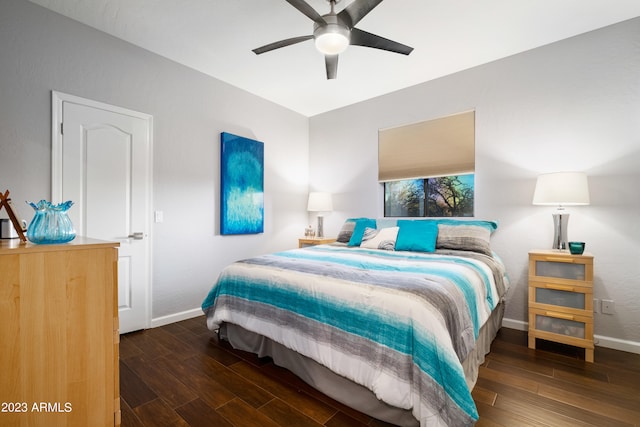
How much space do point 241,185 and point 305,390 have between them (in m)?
2.55

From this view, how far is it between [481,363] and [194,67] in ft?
12.9

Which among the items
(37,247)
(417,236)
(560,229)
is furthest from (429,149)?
(37,247)

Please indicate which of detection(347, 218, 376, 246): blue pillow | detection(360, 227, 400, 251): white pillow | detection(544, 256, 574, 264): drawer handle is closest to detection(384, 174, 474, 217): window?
detection(347, 218, 376, 246): blue pillow

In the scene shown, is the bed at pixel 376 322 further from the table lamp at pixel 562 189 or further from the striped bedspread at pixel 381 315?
the table lamp at pixel 562 189

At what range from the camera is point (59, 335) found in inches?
44.6

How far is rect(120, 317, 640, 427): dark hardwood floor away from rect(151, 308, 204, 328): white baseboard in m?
0.42

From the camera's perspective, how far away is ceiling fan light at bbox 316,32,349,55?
1.94 m

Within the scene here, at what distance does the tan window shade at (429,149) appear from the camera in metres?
3.23

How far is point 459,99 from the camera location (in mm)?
3252

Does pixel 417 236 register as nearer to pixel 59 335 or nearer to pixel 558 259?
pixel 558 259

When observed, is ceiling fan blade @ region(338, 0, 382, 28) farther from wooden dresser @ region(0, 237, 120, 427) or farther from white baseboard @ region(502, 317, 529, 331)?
white baseboard @ region(502, 317, 529, 331)

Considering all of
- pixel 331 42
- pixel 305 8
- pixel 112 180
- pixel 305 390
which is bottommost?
pixel 305 390

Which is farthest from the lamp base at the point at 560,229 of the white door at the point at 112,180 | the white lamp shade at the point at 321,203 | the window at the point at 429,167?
the white door at the point at 112,180

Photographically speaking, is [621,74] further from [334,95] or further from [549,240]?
[334,95]
